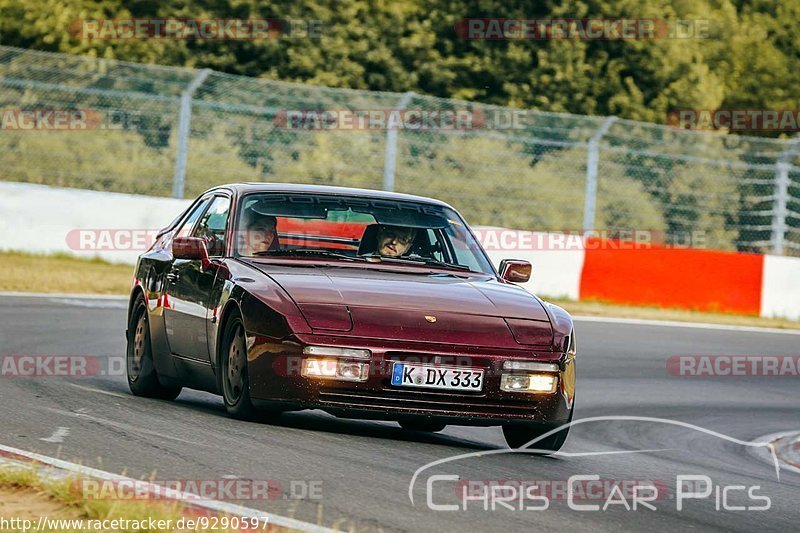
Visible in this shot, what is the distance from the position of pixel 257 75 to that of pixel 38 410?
26.7 metres

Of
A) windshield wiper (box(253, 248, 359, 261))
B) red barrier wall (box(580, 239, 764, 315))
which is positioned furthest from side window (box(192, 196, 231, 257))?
red barrier wall (box(580, 239, 764, 315))

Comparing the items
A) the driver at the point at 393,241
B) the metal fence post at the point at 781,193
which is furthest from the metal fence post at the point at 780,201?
the driver at the point at 393,241

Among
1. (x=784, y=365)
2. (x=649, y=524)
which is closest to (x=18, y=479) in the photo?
(x=649, y=524)

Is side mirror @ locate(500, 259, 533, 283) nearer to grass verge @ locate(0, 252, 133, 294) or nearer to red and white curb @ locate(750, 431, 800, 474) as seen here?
red and white curb @ locate(750, 431, 800, 474)

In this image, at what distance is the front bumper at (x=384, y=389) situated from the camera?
7.82 metres

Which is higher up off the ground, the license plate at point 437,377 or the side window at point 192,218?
the side window at point 192,218

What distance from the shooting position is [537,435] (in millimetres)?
8523

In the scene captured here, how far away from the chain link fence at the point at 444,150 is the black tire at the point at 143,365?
12.7 m

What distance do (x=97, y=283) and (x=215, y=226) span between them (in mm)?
10534

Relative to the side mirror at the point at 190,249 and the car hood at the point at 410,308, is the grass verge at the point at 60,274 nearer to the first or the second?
the side mirror at the point at 190,249

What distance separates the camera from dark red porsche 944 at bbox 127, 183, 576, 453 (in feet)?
25.7

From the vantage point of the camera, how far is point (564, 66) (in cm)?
3519

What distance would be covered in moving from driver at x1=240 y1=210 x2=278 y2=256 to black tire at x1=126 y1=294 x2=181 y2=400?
1268 millimetres

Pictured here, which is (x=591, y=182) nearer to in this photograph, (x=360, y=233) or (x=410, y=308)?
(x=360, y=233)
